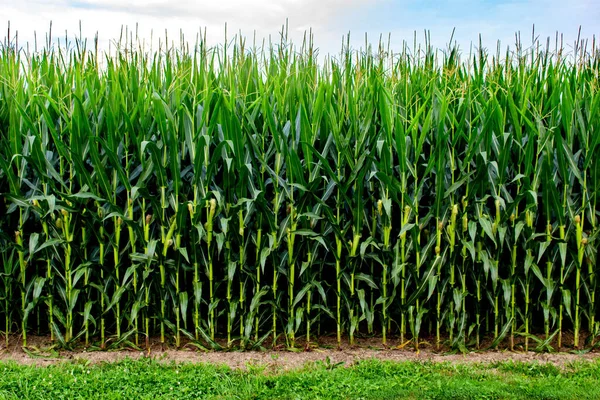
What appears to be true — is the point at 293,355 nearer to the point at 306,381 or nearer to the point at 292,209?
the point at 306,381

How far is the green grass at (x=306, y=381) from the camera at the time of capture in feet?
14.9

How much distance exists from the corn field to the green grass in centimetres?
45

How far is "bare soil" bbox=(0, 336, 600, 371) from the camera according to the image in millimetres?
5207

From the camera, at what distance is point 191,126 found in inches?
205

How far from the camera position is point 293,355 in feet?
17.4

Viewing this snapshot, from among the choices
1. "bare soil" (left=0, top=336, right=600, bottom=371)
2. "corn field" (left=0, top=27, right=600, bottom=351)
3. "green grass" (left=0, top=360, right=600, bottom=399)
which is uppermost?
"corn field" (left=0, top=27, right=600, bottom=351)

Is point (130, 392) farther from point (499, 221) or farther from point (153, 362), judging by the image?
point (499, 221)

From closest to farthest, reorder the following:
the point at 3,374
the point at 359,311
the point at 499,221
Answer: the point at 3,374, the point at 499,221, the point at 359,311

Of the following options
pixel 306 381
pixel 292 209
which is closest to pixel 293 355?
pixel 306 381

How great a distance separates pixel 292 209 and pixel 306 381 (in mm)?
1371

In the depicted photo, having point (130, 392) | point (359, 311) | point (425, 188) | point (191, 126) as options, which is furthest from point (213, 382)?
point (425, 188)

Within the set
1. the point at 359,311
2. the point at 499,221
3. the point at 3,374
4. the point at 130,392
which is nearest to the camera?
the point at 130,392

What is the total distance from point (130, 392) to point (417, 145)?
9.74ft

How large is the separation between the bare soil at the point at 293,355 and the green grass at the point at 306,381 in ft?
0.55
